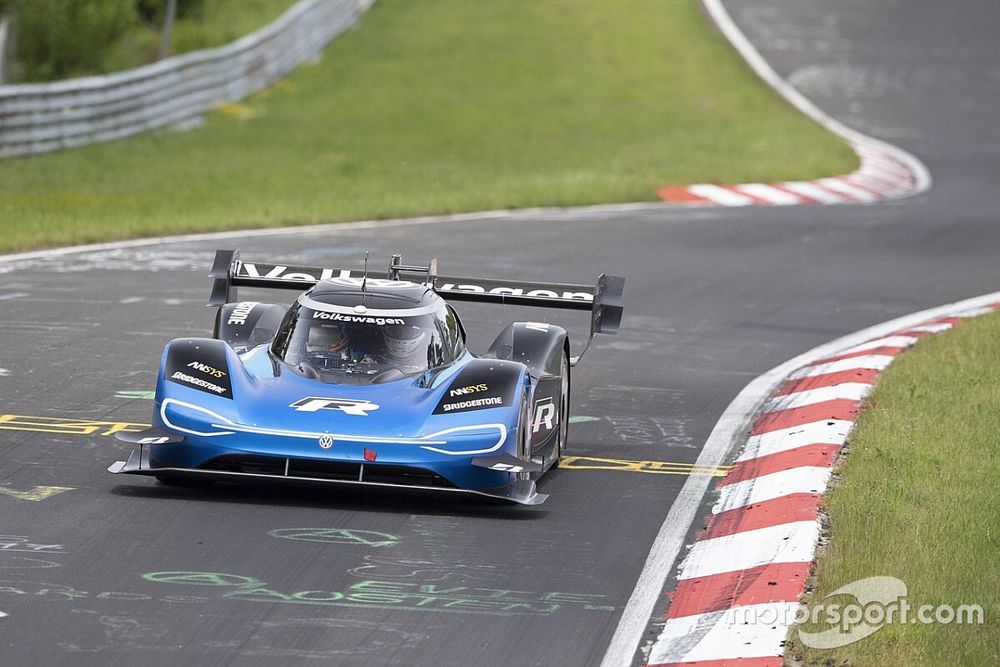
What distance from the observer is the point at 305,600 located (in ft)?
23.9

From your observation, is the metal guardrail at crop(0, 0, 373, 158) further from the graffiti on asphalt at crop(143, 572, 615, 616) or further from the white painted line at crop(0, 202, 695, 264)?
the graffiti on asphalt at crop(143, 572, 615, 616)

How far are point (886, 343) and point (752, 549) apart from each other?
6.80 metres

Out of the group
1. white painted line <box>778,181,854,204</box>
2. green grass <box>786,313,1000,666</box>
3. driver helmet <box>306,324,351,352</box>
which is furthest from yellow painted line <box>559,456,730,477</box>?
white painted line <box>778,181,854,204</box>

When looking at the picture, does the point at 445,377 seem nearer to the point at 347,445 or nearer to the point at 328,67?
the point at 347,445

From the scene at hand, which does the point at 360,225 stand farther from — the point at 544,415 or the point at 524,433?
the point at 524,433

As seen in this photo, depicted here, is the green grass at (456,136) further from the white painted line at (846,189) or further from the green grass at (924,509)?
the green grass at (924,509)

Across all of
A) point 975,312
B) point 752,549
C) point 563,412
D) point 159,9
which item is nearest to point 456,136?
point 159,9

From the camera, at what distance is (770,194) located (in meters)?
26.3

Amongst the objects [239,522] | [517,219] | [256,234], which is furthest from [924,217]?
[239,522]

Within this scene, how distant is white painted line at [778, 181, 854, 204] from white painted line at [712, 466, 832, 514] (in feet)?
54.1

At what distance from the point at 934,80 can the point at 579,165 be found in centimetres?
1337

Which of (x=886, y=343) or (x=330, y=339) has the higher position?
(x=330, y=339)

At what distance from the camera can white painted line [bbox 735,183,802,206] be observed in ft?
84.6

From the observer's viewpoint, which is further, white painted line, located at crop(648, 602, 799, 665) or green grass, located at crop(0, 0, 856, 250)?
green grass, located at crop(0, 0, 856, 250)
